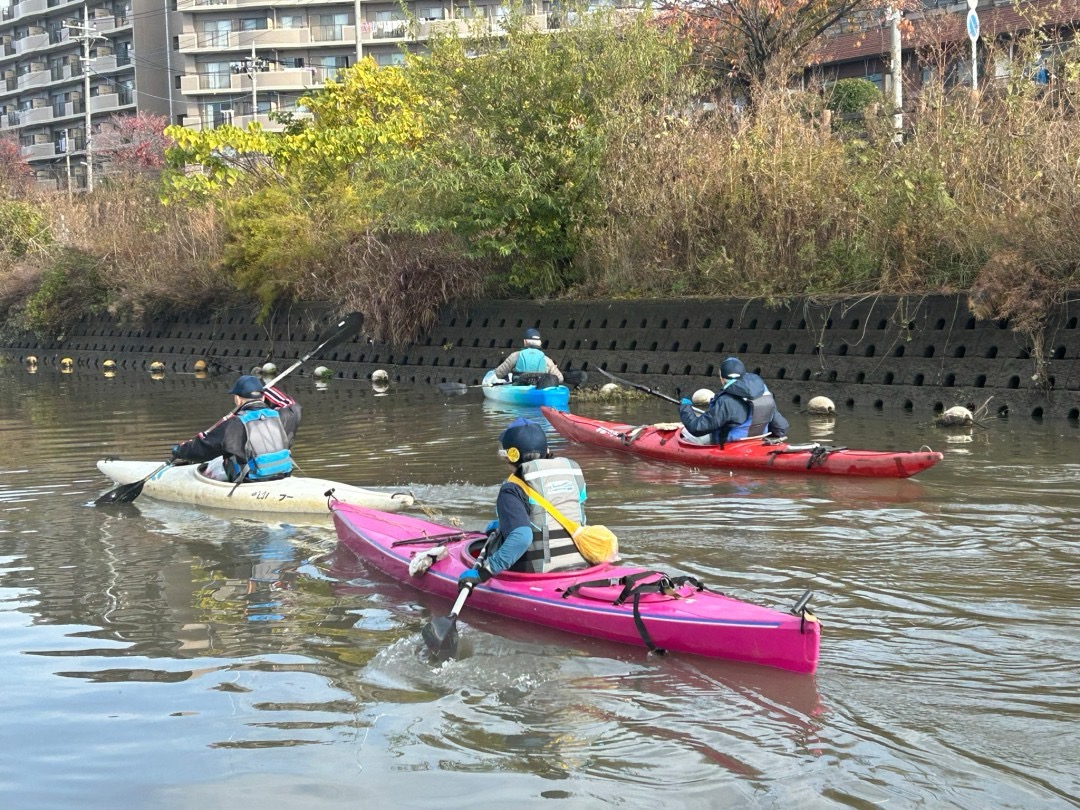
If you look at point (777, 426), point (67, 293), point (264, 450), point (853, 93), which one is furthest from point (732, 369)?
point (67, 293)

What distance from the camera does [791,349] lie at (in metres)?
18.1

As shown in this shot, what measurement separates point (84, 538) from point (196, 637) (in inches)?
137

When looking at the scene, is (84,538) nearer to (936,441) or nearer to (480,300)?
(936,441)

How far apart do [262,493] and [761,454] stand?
15.9 ft

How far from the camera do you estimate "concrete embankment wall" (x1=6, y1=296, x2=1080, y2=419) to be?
612 inches

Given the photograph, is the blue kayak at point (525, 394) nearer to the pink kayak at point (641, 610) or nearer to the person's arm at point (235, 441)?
the person's arm at point (235, 441)

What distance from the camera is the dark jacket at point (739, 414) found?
12227 millimetres

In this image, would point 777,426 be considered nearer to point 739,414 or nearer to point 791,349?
point 739,414

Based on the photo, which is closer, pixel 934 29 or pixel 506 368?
pixel 506 368

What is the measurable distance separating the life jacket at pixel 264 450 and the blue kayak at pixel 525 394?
23.0ft

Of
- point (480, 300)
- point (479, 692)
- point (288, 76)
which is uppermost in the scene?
point (288, 76)

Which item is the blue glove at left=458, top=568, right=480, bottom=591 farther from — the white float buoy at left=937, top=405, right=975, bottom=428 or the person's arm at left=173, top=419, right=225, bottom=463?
the white float buoy at left=937, top=405, right=975, bottom=428

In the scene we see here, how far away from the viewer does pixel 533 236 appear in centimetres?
2239

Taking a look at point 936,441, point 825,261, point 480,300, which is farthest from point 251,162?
point 936,441
